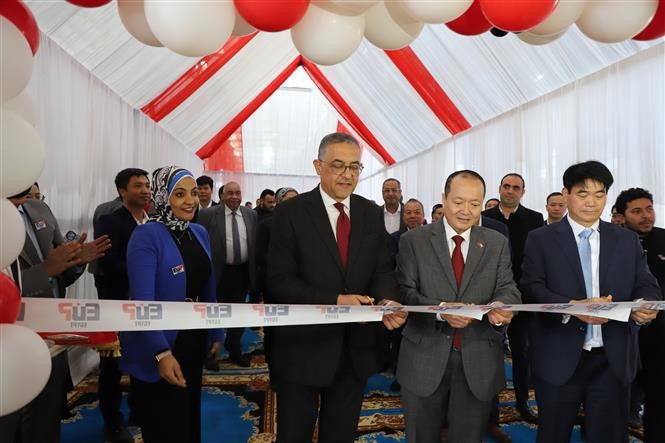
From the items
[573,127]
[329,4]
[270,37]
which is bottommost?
[329,4]

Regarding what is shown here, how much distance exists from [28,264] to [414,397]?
6.09 feet

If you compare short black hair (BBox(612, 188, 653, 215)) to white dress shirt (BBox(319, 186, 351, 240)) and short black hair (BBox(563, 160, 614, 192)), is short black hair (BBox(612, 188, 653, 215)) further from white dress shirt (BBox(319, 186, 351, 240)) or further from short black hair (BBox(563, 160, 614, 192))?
white dress shirt (BBox(319, 186, 351, 240))

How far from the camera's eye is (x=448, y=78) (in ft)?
22.8

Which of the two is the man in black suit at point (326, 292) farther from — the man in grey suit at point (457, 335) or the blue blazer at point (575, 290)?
the blue blazer at point (575, 290)

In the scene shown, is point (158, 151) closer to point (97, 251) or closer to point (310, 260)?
point (97, 251)

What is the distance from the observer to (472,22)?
2.05 meters

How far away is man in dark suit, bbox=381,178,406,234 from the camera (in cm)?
537

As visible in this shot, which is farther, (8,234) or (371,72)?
(371,72)

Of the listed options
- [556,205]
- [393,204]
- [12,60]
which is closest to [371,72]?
[393,204]

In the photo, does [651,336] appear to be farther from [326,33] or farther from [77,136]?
[77,136]

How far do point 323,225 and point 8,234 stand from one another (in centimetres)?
106

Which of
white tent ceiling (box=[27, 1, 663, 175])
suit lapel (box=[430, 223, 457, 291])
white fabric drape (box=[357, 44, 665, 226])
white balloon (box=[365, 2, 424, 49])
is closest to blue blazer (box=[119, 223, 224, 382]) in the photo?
suit lapel (box=[430, 223, 457, 291])

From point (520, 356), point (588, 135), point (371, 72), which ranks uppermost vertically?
point (371, 72)

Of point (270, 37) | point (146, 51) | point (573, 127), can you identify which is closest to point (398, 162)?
point (270, 37)
